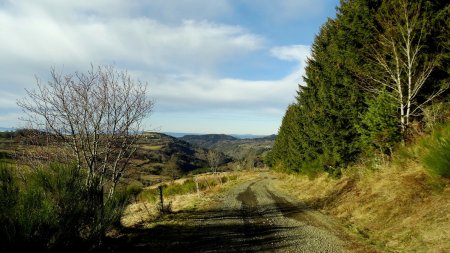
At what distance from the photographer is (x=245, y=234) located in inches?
454

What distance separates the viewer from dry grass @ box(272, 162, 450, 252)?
862 centimetres

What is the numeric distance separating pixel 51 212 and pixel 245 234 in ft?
21.9

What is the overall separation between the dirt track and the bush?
131 inches

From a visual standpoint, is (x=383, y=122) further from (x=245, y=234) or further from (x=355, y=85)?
(x=245, y=234)

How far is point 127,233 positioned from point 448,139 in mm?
11089

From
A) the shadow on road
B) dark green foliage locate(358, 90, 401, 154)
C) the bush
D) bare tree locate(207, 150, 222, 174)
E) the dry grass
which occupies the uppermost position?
dark green foliage locate(358, 90, 401, 154)

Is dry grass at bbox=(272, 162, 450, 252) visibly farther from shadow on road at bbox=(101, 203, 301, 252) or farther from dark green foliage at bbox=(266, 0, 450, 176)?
shadow on road at bbox=(101, 203, 301, 252)

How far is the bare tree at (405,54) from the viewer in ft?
49.8

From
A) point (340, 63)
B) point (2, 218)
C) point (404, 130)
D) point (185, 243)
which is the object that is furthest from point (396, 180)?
point (2, 218)

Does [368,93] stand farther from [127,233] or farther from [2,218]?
[2,218]

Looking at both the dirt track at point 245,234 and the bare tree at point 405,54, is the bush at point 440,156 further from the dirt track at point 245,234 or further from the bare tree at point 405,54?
the bare tree at point 405,54

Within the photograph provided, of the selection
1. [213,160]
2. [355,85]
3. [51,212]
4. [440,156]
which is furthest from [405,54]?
[213,160]

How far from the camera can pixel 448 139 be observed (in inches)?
366

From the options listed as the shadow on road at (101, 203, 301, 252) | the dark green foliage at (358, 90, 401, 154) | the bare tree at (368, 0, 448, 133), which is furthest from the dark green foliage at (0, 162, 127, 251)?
the bare tree at (368, 0, 448, 133)
